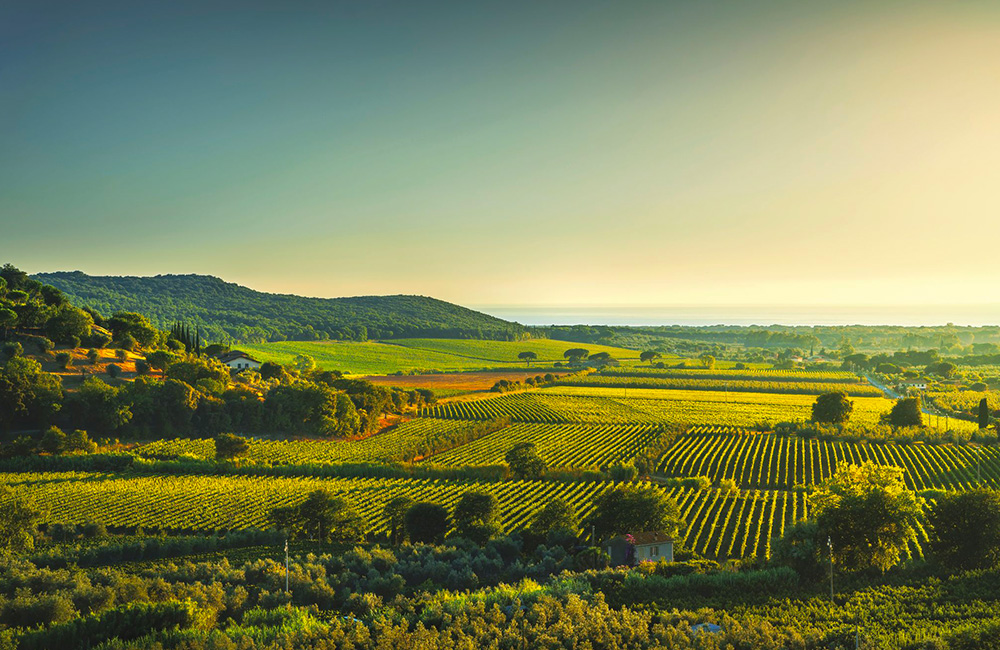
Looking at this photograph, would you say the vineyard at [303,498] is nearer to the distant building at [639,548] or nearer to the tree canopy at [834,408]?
the distant building at [639,548]

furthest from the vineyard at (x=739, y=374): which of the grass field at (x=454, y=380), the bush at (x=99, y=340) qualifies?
the bush at (x=99, y=340)

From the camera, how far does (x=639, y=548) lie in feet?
96.1

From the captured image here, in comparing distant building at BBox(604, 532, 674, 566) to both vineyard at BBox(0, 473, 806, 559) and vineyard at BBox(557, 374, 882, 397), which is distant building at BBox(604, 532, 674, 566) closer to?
vineyard at BBox(0, 473, 806, 559)

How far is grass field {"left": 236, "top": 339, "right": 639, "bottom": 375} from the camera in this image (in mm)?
145625

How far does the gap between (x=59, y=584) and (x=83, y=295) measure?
19313cm

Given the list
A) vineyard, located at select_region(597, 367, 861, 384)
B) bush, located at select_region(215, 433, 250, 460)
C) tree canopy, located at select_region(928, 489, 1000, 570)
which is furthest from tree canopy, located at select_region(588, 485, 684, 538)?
vineyard, located at select_region(597, 367, 861, 384)

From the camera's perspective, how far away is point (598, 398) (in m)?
104

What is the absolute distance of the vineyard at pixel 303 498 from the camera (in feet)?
116

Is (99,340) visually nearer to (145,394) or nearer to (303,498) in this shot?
(145,394)

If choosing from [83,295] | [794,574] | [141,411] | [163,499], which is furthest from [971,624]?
[83,295]

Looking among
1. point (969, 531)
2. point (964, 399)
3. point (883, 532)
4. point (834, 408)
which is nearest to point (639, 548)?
point (883, 532)

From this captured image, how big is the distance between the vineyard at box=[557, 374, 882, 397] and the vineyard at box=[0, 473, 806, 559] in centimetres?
7559

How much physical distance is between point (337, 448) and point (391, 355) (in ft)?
358

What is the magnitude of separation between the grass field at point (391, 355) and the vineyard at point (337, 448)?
70638 millimetres
